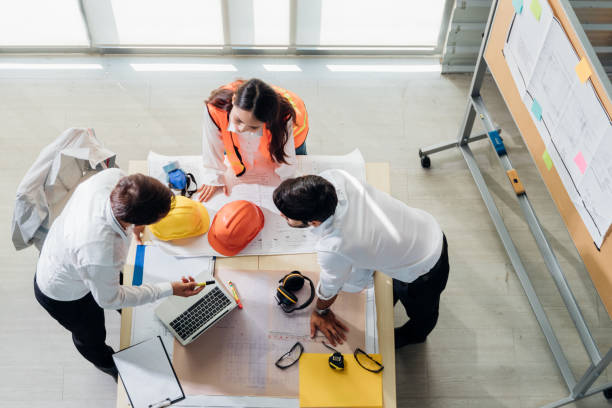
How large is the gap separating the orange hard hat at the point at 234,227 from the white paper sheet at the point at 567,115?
1187 mm

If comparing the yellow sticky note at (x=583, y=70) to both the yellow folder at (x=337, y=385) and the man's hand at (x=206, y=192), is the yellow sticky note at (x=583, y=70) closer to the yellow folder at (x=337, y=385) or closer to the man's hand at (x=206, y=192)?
the yellow folder at (x=337, y=385)

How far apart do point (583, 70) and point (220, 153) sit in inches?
54.0

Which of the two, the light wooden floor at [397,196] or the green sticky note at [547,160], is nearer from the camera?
the green sticky note at [547,160]

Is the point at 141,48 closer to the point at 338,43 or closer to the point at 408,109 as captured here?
the point at 338,43

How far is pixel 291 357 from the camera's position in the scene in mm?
1944

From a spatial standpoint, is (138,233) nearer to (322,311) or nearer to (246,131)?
(246,131)

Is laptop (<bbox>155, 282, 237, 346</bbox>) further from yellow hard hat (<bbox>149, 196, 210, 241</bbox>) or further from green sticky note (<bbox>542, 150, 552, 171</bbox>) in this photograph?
green sticky note (<bbox>542, 150, 552, 171</bbox>)

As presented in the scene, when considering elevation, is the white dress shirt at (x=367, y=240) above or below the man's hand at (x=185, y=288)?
above

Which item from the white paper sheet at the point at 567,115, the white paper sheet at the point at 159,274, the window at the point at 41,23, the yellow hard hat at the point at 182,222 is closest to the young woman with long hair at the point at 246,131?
the yellow hard hat at the point at 182,222

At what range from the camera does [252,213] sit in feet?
6.91

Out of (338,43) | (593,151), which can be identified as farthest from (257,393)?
(338,43)

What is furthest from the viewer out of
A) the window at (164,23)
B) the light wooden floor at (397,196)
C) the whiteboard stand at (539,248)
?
the window at (164,23)

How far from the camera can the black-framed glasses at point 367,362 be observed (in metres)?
1.91

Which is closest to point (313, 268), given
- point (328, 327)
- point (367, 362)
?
point (328, 327)
